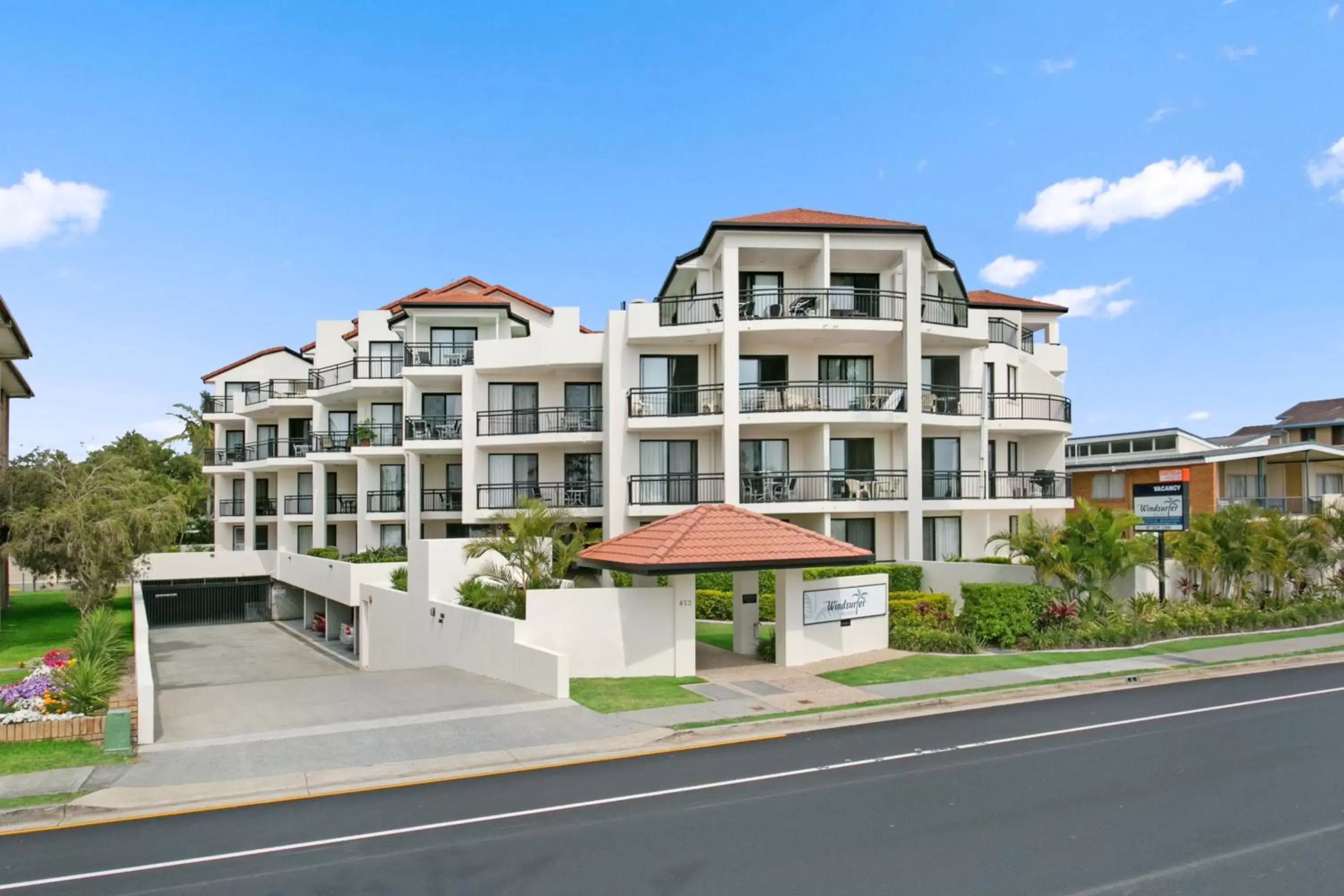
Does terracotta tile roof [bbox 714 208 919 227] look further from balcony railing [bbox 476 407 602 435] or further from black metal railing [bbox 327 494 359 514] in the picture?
black metal railing [bbox 327 494 359 514]

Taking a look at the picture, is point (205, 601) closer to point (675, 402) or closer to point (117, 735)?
point (675, 402)

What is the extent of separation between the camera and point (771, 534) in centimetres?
1986

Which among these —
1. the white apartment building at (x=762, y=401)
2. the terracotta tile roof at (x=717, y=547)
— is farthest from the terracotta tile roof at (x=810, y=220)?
the terracotta tile roof at (x=717, y=547)

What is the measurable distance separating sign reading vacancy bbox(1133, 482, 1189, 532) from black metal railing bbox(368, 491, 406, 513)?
2863 cm

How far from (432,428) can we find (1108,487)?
31.1 meters

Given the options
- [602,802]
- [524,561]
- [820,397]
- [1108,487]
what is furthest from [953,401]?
[602,802]

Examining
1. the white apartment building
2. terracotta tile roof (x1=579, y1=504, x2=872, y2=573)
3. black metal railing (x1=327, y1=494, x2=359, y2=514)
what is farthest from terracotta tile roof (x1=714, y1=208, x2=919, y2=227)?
black metal railing (x1=327, y1=494, x2=359, y2=514)

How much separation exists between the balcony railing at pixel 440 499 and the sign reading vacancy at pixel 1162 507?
25.4 meters

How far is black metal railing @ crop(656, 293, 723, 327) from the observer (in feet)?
101

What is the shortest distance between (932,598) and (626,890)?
16542 mm

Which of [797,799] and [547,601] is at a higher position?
[547,601]

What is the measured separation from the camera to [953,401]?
3294cm

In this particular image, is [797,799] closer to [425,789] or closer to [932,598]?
[425,789]

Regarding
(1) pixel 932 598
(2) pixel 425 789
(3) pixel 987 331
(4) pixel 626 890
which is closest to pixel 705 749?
(2) pixel 425 789
